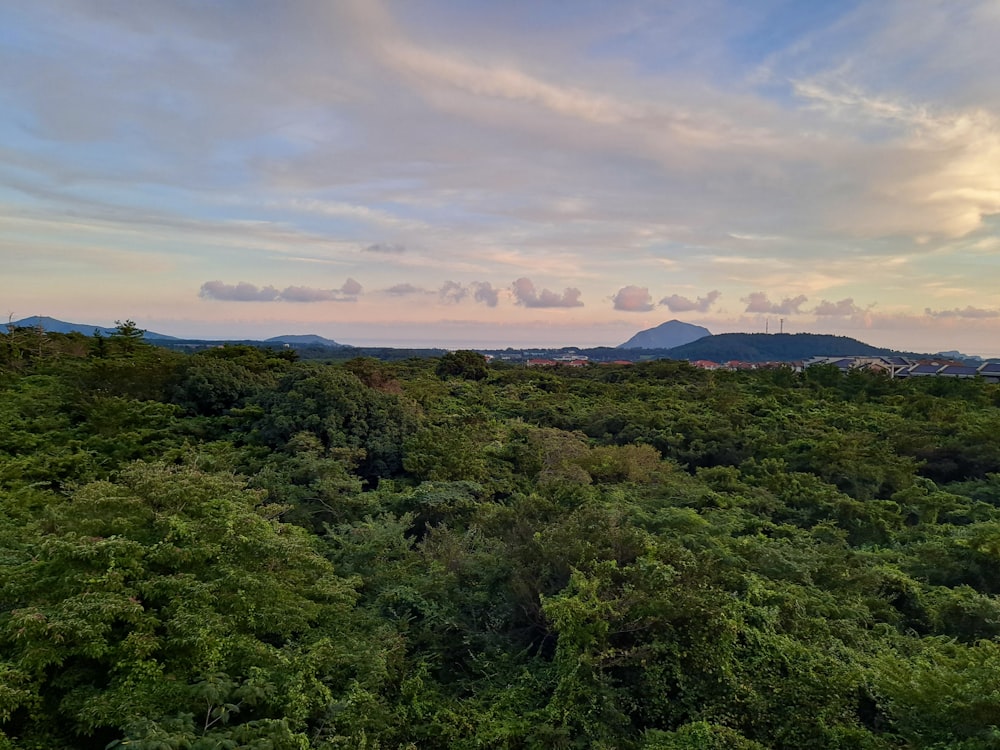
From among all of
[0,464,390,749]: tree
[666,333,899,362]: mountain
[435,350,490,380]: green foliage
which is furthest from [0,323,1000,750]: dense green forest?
[666,333,899,362]: mountain

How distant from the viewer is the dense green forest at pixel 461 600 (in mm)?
4219

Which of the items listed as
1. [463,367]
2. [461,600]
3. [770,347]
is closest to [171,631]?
[461,600]

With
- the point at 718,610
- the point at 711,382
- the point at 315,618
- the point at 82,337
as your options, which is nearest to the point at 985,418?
the point at 711,382

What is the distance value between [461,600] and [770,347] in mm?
146865

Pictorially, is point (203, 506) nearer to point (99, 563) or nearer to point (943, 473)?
point (99, 563)

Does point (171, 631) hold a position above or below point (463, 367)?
below

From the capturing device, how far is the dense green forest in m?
4.22

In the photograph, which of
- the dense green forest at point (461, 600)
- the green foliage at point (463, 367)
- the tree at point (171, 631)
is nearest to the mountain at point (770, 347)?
the green foliage at point (463, 367)

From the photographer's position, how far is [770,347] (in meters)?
139

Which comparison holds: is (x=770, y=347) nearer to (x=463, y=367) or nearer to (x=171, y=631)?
(x=463, y=367)

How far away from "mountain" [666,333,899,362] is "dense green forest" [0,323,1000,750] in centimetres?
12355

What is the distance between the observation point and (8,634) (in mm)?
4117

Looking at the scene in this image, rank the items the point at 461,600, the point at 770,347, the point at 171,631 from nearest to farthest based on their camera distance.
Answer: the point at 171,631 → the point at 461,600 → the point at 770,347

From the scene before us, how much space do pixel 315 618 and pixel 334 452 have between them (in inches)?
243
